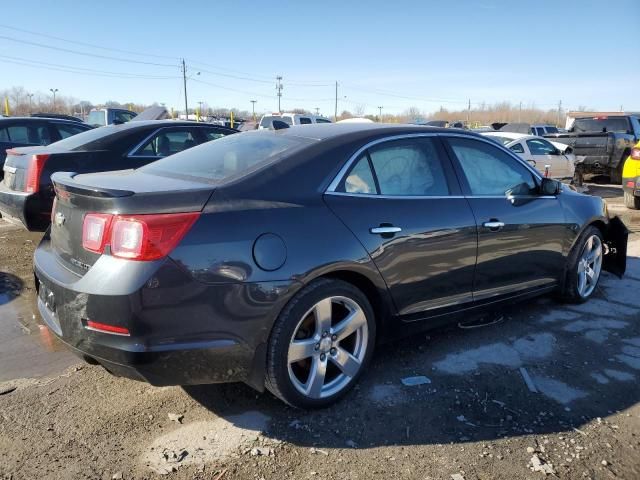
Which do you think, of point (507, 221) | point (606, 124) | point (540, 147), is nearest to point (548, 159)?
point (540, 147)

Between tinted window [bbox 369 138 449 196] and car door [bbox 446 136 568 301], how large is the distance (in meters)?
0.20

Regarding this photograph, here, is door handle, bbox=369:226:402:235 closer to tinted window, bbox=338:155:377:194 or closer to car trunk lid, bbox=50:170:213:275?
tinted window, bbox=338:155:377:194

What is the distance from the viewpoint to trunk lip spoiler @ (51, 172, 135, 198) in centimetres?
251

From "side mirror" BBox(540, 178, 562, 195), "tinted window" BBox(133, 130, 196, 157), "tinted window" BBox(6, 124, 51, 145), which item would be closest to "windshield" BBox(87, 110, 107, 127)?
"tinted window" BBox(6, 124, 51, 145)

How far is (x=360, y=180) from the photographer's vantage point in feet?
10.4

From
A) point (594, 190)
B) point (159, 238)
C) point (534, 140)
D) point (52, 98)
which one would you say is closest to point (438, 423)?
point (159, 238)

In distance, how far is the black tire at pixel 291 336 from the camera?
106 inches

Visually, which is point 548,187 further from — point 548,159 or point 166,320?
point 548,159

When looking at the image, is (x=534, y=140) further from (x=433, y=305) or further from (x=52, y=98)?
(x=52, y=98)

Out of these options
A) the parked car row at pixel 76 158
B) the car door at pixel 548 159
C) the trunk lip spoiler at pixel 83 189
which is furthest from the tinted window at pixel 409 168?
the car door at pixel 548 159

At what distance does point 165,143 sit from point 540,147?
8.91 meters

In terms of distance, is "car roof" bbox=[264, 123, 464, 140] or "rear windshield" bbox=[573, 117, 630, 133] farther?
"rear windshield" bbox=[573, 117, 630, 133]

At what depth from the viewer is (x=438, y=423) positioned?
285 centimetres

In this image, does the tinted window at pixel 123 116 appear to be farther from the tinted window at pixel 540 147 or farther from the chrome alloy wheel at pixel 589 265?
the chrome alloy wheel at pixel 589 265
